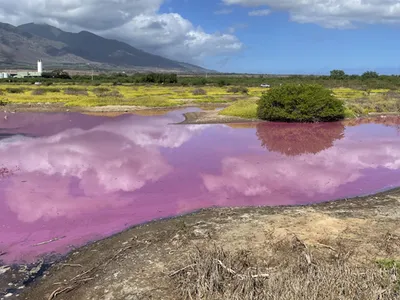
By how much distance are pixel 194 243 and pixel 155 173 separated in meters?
7.90

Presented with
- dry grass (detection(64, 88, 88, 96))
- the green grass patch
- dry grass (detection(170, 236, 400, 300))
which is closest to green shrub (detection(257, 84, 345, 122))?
the green grass patch

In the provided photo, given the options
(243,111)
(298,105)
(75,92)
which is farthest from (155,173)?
(75,92)

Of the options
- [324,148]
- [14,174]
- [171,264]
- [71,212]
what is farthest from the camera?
[324,148]

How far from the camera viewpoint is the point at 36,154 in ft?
67.3

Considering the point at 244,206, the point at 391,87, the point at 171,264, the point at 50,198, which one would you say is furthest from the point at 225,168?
the point at 391,87

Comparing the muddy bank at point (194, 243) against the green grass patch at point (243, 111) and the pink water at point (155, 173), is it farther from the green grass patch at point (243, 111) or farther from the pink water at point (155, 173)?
the green grass patch at point (243, 111)

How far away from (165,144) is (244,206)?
452 inches

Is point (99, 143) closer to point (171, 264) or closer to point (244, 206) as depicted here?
point (244, 206)

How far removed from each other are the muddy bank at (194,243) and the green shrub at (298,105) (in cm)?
2090

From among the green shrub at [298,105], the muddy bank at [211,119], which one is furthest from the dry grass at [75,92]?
the green shrub at [298,105]

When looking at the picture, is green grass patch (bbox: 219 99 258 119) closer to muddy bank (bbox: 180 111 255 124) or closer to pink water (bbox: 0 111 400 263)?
muddy bank (bbox: 180 111 255 124)

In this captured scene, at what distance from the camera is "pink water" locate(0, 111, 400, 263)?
1169cm

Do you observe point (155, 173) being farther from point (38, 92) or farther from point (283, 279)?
point (38, 92)

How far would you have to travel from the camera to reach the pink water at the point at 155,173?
11.7 m
